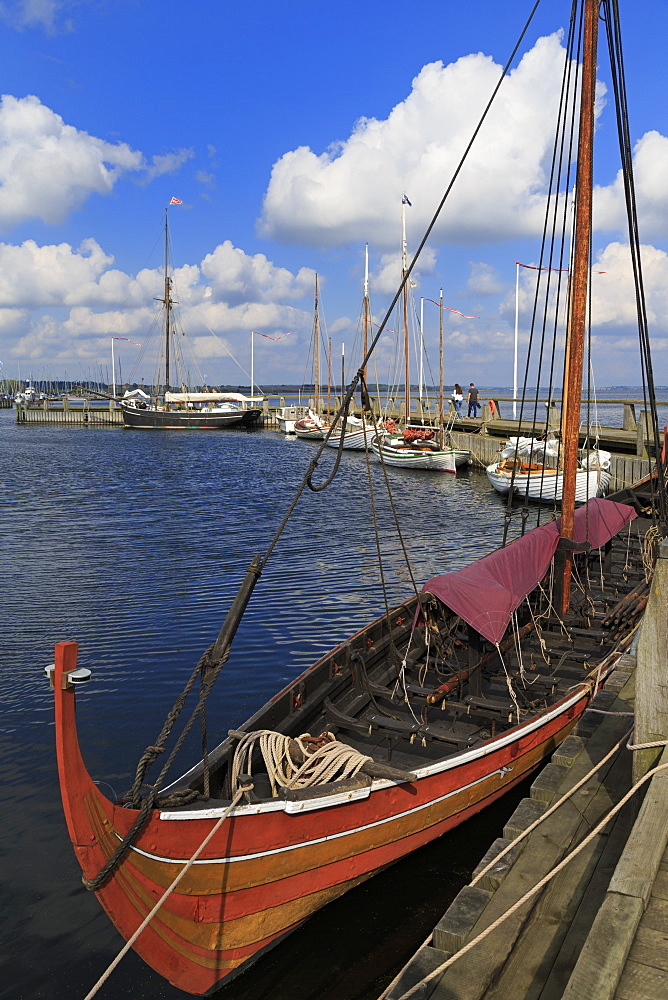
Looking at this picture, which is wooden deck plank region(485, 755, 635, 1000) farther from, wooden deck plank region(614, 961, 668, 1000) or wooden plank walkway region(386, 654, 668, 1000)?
wooden deck plank region(614, 961, 668, 1000)

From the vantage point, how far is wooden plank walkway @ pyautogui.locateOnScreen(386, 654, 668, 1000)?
3561 mm

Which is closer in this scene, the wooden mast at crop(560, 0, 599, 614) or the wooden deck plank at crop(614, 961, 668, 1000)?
the wooden deck plank at crop(614, 961, 668, 1000)

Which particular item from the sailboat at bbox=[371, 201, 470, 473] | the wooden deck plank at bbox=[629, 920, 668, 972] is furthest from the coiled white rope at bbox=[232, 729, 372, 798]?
the sailboat at bbox=[371, 201, 470, 473]

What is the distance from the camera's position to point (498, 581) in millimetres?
8789

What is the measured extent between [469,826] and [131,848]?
167 inches

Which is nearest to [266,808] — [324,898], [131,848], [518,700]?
[131,848]

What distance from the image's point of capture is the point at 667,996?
11.2 ft

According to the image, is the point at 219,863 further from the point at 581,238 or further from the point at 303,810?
the point at 581,238

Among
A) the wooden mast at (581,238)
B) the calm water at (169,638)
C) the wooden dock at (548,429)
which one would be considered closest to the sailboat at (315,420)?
the wooden dock at (548,429)

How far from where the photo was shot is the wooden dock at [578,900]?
3619mm

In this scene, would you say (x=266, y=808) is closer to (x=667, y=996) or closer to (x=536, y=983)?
(x=536, y=983)

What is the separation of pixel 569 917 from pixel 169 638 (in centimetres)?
1021

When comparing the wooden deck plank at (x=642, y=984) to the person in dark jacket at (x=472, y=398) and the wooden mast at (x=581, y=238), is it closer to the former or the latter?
the wooden mast at (x=581, y=238)

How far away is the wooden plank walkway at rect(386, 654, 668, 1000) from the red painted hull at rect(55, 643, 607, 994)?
1426mm
